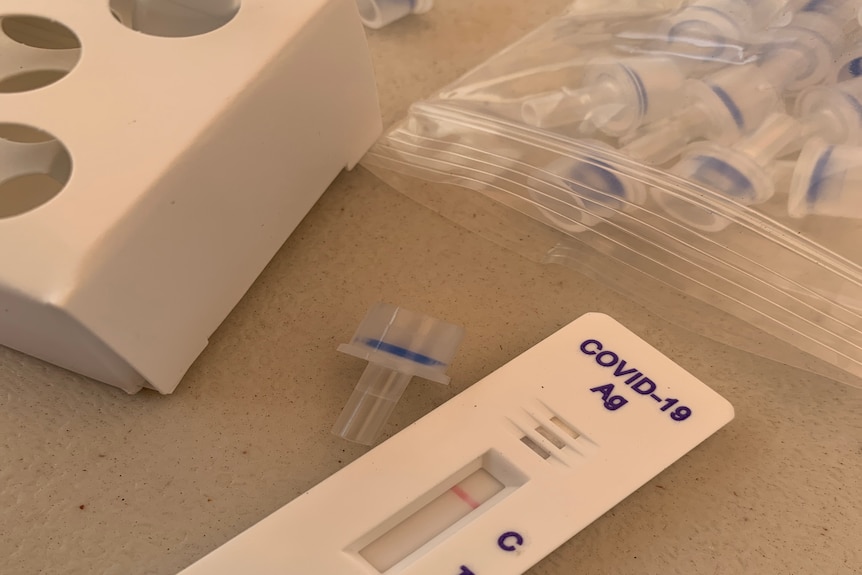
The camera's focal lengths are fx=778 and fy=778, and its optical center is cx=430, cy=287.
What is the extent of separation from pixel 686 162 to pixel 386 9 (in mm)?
237

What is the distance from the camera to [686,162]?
1.36 feet

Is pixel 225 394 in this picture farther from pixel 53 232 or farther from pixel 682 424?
pixel 682 424

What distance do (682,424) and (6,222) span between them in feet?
0.98

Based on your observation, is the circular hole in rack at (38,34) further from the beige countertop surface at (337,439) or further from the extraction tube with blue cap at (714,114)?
the extraction tube with blue cap at (714,114)

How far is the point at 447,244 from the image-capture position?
1.40 ft

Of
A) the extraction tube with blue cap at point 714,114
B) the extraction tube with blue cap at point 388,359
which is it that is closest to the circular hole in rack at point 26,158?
the extraction tube with blue cap at point 388,359

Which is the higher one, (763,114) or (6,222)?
(6,222)

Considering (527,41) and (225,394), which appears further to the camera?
(527,41)

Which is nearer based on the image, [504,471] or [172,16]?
[504,471]

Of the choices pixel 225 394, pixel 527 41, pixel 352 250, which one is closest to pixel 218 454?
pixel 225 394

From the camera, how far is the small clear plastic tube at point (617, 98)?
0.45 meters

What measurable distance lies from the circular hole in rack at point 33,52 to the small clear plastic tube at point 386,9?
194 mm

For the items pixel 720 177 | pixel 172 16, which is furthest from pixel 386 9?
pixel 720 177

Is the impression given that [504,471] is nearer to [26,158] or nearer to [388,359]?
[388,359]
